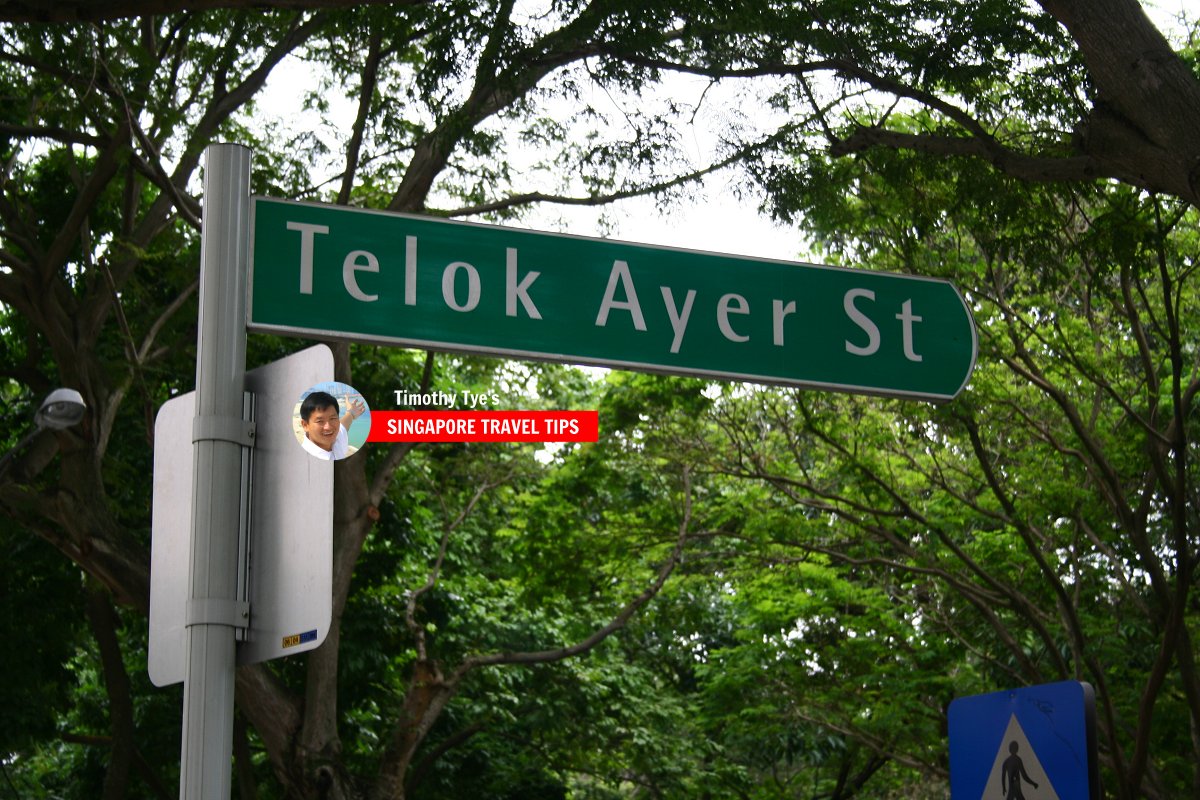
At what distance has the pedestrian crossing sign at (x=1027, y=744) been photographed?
3121 mm

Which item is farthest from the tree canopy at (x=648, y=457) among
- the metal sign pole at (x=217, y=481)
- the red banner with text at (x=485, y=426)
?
the metal sign pole at (x=217, y=481)

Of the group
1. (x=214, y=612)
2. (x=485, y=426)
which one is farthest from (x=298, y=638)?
(x=485, y=426)

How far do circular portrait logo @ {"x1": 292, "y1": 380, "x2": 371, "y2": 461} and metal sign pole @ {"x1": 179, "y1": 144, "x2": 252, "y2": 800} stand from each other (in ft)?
0.38

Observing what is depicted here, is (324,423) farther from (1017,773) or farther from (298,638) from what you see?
(1017,773)

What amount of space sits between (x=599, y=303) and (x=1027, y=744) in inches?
54.6

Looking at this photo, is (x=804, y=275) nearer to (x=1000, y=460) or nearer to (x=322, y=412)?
(x=322, y=412)

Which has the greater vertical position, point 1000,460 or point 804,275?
point 1000,460

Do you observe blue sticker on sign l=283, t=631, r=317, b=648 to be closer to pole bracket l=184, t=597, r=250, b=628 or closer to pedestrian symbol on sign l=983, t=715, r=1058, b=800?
pole bracket l=184, t=597, r=250, b=628

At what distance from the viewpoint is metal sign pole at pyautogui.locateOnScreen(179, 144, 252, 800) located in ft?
7.20

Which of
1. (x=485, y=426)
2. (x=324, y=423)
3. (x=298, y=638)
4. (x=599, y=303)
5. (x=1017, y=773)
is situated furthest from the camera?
(x=485, y=426)

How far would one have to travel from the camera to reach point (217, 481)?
93.2 inches

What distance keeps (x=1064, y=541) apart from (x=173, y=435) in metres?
12.2

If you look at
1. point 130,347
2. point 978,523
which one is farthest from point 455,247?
point 978,523

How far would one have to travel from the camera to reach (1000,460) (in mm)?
13359
